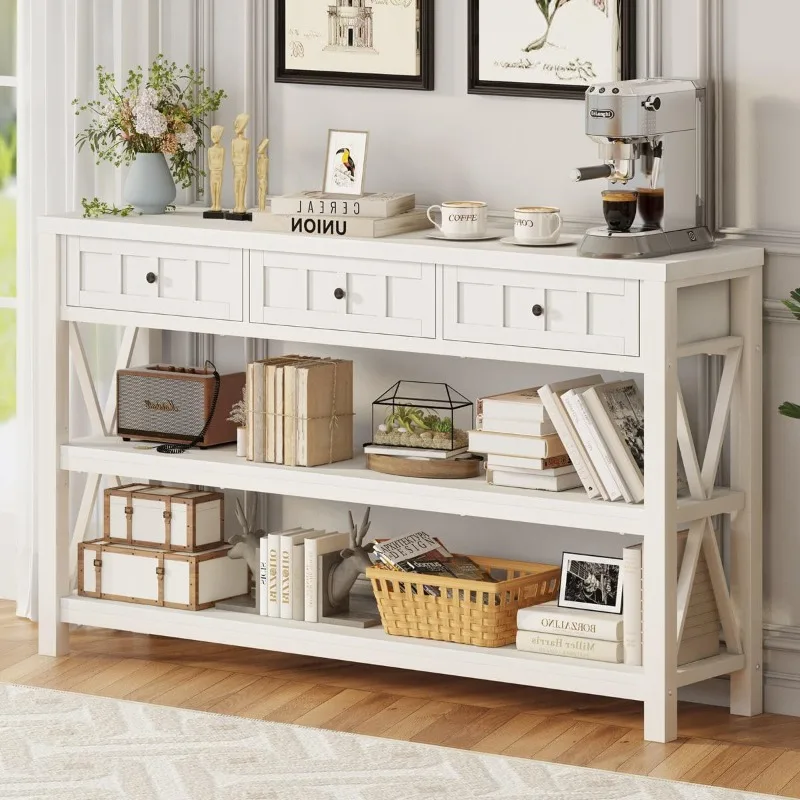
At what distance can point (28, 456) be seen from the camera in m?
4.54

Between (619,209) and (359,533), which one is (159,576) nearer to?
(359,533)

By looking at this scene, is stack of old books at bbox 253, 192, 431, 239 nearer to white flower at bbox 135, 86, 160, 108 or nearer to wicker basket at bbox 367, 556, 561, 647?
white flower at bbox 135, 86, 160, 108

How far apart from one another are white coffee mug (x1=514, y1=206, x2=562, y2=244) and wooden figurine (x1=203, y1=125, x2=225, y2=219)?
0.78m

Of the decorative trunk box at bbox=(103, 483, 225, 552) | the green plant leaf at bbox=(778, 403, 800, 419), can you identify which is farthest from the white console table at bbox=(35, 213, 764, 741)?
the green plant leaf at bbox=(778, 403, 800, 419)

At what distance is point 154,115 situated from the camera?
13.5 ft

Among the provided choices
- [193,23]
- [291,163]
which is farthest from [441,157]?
[193,23]

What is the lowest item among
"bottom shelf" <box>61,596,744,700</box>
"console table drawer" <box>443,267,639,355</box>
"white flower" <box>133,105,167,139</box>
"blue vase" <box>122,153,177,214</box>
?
"bottom shelf" <box>61,596,744,700</box>

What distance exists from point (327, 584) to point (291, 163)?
1.00m

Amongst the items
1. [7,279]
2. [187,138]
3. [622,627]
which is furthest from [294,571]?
[7,279]

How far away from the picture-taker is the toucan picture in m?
4.00

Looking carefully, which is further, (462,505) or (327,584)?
(327,584)

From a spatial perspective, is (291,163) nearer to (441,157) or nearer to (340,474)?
(441,157)

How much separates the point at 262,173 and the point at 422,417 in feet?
2.23

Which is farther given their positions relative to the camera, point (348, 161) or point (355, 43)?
point (355, 43)
